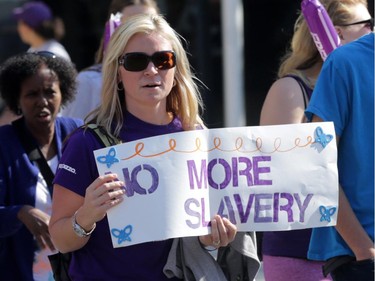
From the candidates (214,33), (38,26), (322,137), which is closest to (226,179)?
(322,137)

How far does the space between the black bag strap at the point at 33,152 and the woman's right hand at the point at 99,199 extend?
1022 millimetres

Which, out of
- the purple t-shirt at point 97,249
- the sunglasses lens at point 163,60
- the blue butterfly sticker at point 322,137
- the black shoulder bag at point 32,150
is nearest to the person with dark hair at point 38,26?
the black shoulder bag at point 32,150

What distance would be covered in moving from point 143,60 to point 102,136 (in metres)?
0.28

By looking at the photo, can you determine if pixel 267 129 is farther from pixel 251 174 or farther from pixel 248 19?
pixel 248 19

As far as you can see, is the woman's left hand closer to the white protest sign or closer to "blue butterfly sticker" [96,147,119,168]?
the white protest sign

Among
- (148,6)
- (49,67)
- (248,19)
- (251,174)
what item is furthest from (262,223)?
(248,19)

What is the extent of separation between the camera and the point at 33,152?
396 cm

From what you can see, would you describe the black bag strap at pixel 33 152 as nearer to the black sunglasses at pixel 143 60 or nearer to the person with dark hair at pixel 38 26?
the black sunglasses at pixel 143 60

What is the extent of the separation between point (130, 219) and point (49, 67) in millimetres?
1411

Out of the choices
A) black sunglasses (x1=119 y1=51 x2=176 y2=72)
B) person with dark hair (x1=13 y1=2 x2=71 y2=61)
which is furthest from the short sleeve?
person with dark hair (x1=13 y1=2 x2=71 y2=61)

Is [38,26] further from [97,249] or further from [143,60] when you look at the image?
[97,249]

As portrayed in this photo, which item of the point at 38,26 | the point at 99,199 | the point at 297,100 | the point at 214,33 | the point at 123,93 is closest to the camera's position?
the point at 99,199

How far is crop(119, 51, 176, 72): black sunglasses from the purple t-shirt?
0.26 metres

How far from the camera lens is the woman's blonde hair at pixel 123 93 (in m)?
3.14
